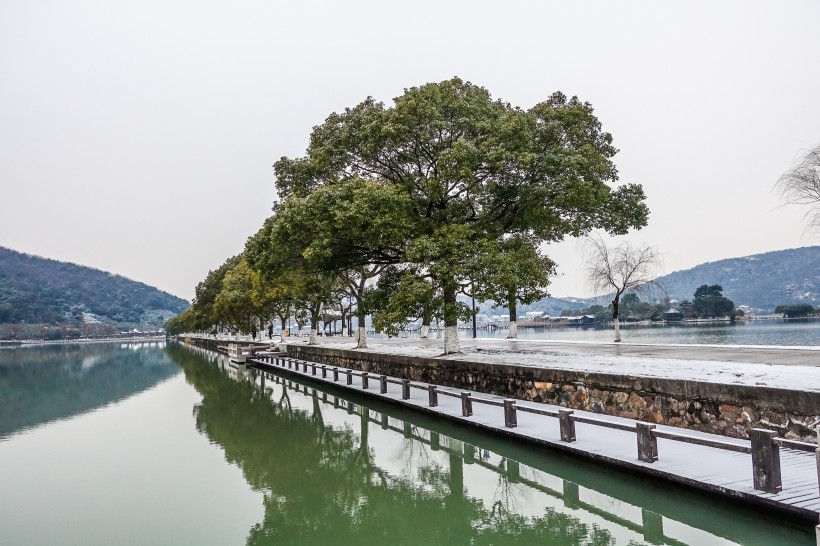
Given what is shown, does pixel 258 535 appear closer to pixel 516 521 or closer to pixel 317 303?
pixel 516 521

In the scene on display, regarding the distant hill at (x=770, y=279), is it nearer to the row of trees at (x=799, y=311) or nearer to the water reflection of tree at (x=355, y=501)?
the row of trees at (x=799, y=311)

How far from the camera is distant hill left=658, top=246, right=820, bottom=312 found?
79938 mm

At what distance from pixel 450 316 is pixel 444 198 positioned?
4.47 meters

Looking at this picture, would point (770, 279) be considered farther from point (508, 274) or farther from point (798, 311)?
point (508, 274)

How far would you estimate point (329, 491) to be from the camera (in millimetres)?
10203

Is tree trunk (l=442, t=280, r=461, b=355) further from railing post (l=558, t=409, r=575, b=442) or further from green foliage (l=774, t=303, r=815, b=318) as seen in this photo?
green foliage (l=774, t=303, r=815, b=318)

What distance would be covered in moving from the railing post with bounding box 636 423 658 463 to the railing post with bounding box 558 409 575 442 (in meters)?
1.77

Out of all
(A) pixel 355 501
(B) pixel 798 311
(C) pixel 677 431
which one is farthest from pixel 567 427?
(B) pixel 798 311

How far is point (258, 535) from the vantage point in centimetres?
798

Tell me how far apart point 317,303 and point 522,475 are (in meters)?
29.5

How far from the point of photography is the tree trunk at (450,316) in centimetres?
1845

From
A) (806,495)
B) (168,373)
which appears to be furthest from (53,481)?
(168,373)

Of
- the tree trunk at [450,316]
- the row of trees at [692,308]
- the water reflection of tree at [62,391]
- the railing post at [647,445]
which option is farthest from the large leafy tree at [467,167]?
the row of trees at [692,308]

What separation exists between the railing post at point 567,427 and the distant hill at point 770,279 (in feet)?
247
